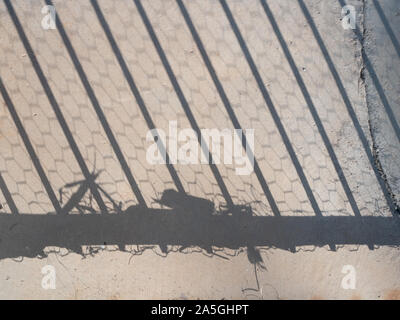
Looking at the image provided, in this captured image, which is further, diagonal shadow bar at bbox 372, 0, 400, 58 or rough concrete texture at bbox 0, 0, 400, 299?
diagonal shadow bar at bbox 372, 0, 400, 58

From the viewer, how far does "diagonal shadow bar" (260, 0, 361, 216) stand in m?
2.59

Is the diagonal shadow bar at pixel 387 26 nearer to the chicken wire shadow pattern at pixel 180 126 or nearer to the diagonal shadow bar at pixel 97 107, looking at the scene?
the chicken wire shadow pattern at pixel 180 126

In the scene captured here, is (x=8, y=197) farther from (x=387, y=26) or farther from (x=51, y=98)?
(x=387, y=26)

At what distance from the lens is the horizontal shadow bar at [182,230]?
8.22ft

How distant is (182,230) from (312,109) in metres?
1.25

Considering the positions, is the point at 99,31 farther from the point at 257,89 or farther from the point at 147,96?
the point at 257,89

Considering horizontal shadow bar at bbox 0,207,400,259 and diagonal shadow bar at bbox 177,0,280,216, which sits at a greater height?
diagonal shadow bar at bbox 177,0,280,216

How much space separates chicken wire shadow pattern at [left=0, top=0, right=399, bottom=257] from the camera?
250cm

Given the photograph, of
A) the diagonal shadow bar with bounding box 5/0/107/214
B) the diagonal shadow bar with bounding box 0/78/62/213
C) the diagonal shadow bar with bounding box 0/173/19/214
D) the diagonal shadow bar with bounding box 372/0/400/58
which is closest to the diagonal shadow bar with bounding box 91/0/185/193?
the diagonal shadow bar with bounding box 5/0/107/214

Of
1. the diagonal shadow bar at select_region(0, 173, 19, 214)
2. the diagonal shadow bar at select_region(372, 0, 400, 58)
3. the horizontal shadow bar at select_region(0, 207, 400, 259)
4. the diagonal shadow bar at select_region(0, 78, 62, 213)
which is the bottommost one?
the horizontal shadow bar at select_region(0, 207, 400, 259)

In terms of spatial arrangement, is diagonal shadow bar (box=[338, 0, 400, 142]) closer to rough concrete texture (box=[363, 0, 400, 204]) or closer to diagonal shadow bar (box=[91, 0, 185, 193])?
rough concrete texture (box=[363, 0, 400, 204])

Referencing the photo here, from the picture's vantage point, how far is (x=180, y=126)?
8.35ft

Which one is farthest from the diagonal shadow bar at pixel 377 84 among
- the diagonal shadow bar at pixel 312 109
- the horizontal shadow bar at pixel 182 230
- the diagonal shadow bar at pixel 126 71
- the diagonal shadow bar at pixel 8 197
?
the diagonal shadow bar at pixel 8 197

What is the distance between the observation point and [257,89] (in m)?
2.57
